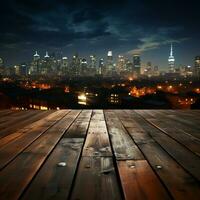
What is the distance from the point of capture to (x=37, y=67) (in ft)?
511

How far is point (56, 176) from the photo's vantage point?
4.87 ft

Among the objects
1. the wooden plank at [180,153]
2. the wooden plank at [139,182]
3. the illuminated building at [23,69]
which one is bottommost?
the wooden plank at [139,182]

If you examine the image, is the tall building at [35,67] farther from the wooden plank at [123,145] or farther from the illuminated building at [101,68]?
the wooden plank at [123,145]

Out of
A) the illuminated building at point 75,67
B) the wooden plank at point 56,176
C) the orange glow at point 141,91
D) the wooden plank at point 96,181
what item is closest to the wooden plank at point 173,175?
the wooden plank at point 96,181

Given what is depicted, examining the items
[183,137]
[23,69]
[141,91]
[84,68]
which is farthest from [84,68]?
[183,137]

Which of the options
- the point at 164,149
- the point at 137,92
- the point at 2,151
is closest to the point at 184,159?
the point at 164,149

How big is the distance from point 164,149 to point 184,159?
29 cm

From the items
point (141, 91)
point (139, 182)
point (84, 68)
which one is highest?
point (84, 68)

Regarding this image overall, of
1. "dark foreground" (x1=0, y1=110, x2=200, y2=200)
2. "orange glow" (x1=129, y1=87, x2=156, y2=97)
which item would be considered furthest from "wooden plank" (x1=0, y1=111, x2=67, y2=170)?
"orange glow" (x1=129, y1=87, x2=156, y2=97)

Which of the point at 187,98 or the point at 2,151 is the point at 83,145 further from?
the point at 187,98

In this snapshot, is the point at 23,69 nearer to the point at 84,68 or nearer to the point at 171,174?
the point at 84,68

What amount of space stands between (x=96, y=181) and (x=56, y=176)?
25cm

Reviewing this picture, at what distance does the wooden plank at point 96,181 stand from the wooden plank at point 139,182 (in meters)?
0.05

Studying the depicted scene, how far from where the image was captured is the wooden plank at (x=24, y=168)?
4.23 ft
